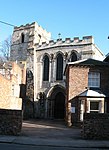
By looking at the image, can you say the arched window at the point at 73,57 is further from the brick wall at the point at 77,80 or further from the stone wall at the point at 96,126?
the stone wall at the point at 96,126

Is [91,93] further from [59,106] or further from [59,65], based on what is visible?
[59,65]

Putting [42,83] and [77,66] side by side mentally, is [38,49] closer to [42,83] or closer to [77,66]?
[42,83]

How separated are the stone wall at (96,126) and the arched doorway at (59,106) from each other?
957 inches

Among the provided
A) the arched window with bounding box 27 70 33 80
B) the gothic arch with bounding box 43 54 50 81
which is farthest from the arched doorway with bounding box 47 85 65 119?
the arched window with bounding box 27 70 33 80

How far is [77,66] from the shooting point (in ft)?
90.5

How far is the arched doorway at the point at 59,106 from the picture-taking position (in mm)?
41625

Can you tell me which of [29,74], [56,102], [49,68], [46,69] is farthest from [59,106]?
[29,74]

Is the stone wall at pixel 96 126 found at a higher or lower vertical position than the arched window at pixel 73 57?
lower

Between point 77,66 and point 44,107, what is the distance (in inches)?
669

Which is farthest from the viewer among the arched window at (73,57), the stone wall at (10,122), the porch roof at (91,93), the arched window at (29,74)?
the arched window at (29,74)

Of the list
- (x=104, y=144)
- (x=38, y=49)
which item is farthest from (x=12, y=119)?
(x=38, y=49)

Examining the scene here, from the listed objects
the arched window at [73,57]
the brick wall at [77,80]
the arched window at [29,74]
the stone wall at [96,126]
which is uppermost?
the arched window at [73,57]

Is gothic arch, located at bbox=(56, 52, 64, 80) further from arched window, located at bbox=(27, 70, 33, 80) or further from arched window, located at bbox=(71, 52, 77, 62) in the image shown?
arched window, located at bbox=(27, 70, 33, 80)

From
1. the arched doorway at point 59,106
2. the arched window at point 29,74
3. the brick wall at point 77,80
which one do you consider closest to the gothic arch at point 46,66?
the arched window at point 29,74
